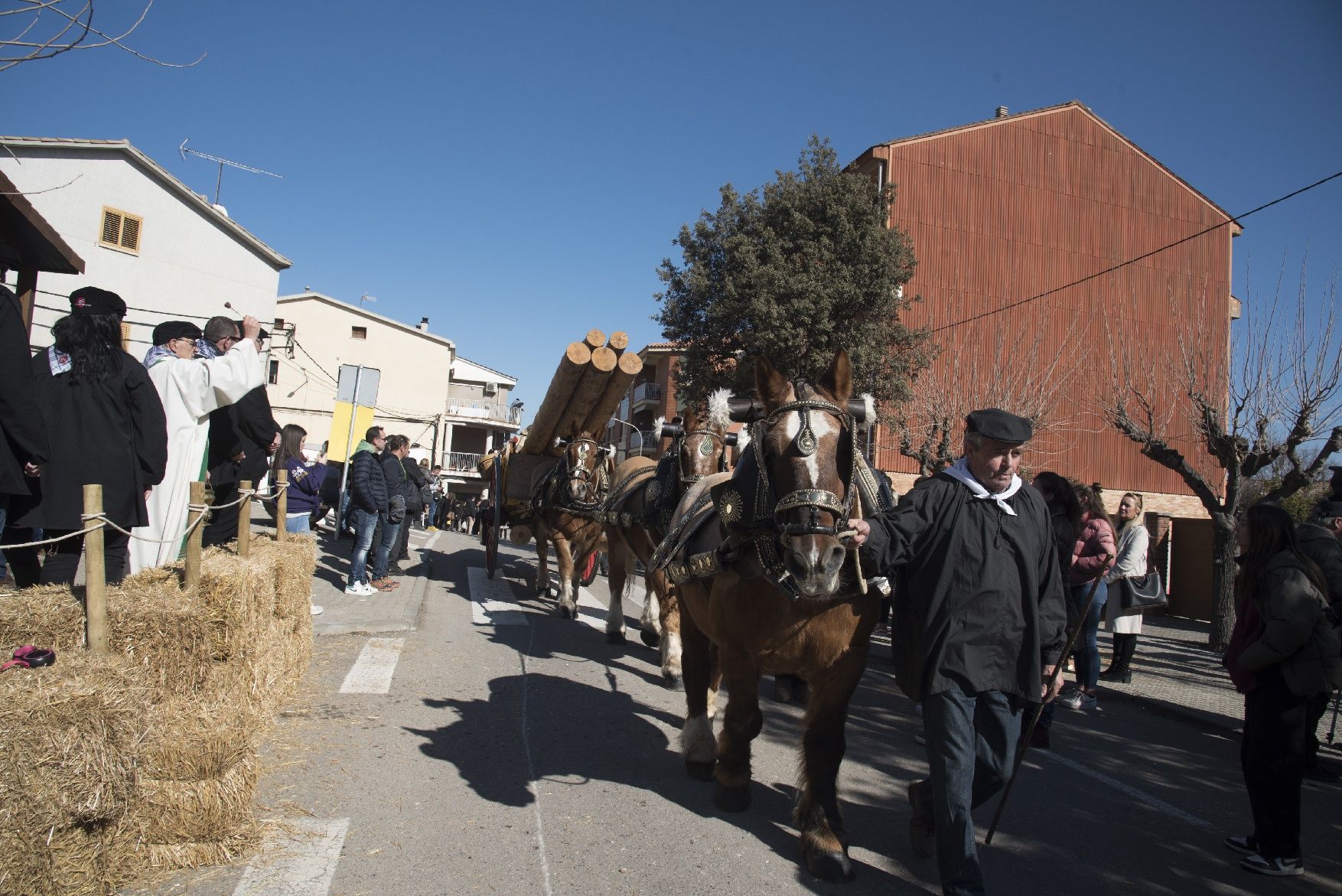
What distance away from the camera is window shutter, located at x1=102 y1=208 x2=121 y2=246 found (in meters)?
25.2

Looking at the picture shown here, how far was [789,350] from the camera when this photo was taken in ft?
63.8

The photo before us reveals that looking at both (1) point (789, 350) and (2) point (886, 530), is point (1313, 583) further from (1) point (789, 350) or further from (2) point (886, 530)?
(1) point (789, 350)

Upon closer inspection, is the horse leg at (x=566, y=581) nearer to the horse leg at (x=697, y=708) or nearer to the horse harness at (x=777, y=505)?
the horse leg at (x=697, y=708)

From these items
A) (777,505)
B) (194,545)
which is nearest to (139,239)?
(194,545)

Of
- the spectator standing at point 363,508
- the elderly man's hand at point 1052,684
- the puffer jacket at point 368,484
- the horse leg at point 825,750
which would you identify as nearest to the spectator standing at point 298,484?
the spectator standing at point 363,508

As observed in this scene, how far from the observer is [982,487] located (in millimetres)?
3393

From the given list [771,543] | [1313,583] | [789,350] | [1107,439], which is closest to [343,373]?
[789,350]

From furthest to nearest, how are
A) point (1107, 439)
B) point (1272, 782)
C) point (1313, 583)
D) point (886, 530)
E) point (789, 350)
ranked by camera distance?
point (1107, 439) < point (789, 350) < point (1313, 583) < point (1272, 782) < point (886, 530)

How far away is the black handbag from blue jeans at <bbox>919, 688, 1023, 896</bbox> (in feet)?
18.5

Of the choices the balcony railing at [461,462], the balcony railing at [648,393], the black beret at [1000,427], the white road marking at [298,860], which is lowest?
the white road marking at [298,860]

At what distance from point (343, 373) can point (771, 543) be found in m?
13.1

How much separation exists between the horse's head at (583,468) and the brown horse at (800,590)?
546 cm

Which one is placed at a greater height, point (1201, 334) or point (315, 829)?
point (1201, 334)

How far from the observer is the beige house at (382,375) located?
4481cm
